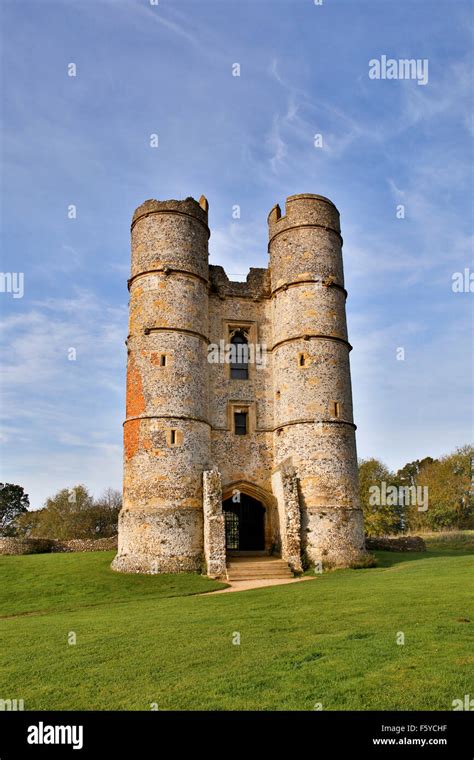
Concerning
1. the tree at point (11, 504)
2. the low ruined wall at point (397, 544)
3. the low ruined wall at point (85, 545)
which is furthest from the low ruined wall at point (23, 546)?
the tree at point (11, 504)

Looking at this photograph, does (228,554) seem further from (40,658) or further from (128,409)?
(40,658)

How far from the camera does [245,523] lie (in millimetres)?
24844

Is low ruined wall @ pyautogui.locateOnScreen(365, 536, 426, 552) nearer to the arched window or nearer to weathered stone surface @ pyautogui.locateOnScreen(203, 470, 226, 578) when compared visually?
the arched window

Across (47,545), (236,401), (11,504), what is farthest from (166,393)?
(11,504)

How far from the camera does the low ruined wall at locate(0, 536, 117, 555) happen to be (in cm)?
2553

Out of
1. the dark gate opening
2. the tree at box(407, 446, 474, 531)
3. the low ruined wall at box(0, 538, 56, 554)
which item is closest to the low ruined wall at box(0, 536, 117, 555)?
the low ruined wall at box(0, 538, 56, 554)

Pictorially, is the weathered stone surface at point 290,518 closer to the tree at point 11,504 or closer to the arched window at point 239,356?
the arched window at point 239,356

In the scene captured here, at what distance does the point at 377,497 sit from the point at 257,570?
105 feet

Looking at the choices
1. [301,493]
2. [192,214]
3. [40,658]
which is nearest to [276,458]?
[301,493]

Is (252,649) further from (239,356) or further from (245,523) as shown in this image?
(239,356)

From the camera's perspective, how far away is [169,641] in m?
9.27

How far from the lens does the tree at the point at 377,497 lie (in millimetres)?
46125

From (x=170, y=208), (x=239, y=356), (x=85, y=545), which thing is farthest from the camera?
(x=85, y=545)
